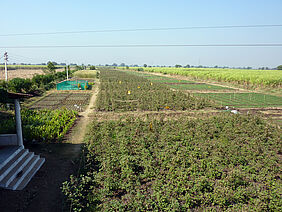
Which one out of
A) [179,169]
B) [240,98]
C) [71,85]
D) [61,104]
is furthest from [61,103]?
[240,98]

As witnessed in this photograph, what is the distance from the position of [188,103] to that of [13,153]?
14413mm

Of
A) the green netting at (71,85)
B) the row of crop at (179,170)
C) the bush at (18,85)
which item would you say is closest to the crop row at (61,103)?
the bush at (18,85)

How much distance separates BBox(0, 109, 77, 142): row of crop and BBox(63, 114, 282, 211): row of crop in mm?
1721

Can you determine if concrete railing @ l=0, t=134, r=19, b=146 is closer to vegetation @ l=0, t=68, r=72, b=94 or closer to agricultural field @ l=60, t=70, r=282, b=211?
agricultural field @ l=60, t=70, r=282, b=211

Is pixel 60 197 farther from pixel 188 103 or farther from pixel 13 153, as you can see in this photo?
pixel 188 103

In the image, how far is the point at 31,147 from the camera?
8820 mm

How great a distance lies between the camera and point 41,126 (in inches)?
393

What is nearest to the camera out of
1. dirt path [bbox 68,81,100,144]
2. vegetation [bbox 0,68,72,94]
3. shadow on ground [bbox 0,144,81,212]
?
shadow on ground [bbox 0,144,81,212]

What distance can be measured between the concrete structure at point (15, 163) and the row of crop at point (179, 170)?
149 centimetres

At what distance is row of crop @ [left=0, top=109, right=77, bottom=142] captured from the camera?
9.34 meters

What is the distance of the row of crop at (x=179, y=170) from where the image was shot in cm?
523

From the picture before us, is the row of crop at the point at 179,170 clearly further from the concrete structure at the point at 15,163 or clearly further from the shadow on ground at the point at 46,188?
the concrete structure at the point at 15,163

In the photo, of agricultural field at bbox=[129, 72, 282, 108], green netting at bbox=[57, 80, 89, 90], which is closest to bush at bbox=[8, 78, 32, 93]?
green netting at bbox=[57, 80, 89, 90]

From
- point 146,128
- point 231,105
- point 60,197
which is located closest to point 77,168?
point 60,197
